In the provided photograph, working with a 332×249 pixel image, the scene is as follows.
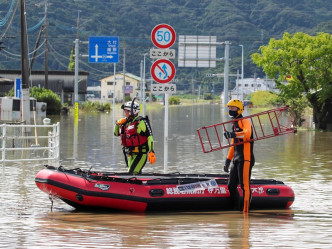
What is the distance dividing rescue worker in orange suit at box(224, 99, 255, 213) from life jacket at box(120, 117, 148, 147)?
1647 millimetres

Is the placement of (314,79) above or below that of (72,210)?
above

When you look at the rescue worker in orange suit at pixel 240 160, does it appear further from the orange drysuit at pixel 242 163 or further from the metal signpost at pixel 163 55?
the metal signpost at pixel 163 55

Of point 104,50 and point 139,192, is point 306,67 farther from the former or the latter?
point 139,192

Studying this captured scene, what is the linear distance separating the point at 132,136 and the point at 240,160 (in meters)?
1.98

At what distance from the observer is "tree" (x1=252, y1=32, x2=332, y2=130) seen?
42.2 m

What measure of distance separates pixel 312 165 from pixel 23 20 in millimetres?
14911

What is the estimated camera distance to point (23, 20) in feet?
96.8

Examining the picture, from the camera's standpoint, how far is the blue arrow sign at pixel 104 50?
50156mm

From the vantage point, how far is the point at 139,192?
11.0 meters

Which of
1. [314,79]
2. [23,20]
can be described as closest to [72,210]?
[23,20]

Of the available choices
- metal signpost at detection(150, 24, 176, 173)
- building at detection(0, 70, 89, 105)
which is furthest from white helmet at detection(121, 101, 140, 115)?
building at detection(0, 70, 89, 105)

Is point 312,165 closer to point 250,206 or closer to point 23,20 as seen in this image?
point 250,206

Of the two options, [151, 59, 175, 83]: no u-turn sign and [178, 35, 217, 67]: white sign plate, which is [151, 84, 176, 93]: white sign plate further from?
[178, 35, 217, 67]: white sign plate

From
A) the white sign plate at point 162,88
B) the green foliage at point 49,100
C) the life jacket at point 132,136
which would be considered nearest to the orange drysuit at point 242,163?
the life jacket at point 132,136
